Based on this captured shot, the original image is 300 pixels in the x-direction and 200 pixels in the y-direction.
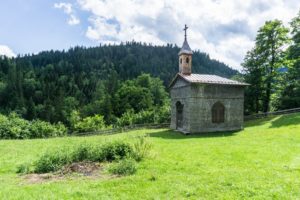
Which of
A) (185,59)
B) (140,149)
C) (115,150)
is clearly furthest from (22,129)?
(140,149)

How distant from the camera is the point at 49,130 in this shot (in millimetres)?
28500

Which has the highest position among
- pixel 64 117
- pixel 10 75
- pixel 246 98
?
pixel 10 75

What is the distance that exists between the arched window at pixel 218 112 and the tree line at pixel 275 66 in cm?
989

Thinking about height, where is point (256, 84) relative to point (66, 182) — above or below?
above

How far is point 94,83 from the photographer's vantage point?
352 ft

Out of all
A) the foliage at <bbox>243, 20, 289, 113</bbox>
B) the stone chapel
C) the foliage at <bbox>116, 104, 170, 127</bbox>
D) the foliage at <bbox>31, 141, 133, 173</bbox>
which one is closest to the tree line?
the foliage at <bbox>243, 20, 289, 113</bbox>

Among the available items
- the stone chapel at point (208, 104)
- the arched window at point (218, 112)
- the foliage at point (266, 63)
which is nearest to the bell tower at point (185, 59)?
the stone chapel at point (208, 104)

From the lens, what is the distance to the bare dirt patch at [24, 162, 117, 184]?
861 cm

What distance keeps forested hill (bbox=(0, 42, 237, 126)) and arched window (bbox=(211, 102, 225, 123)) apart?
1285 cm

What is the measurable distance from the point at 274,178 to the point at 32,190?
7.51 metres

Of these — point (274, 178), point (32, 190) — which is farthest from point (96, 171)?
point (274, 178)

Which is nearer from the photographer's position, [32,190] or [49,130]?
[32,190]

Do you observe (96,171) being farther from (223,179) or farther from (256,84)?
(256,84)

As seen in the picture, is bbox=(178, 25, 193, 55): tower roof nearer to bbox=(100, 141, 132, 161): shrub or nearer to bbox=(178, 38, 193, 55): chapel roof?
bbox=(178, 38, 193, 55): chapel roof
